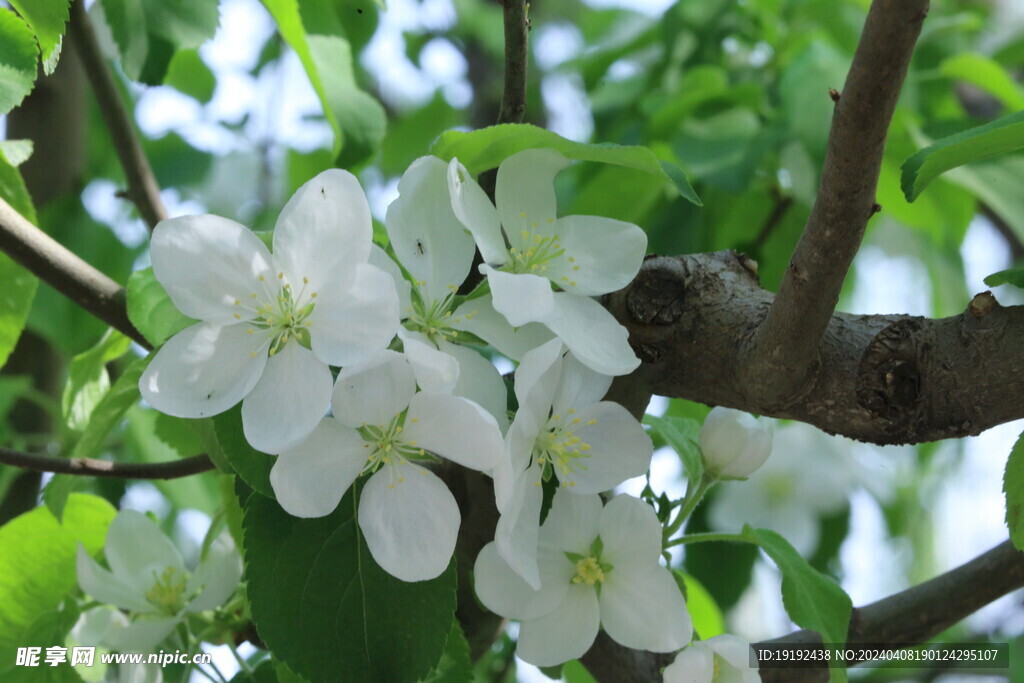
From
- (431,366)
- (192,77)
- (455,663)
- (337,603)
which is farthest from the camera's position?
(192,77)

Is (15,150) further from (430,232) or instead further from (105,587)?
(430,232)

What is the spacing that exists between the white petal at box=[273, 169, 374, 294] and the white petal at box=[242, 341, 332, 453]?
0.05 metres

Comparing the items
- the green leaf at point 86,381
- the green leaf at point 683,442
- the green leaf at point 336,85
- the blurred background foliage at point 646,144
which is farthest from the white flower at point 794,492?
the green leaf at point 86,381

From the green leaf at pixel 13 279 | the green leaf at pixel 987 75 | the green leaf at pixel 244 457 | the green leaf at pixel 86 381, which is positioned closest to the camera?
the green leaf at pixel 244 457

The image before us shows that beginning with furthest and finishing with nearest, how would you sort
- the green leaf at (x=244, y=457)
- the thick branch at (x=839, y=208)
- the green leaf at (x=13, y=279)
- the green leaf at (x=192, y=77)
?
the green leaf at (x=192, y=77)
the green leaf at (x=13, y=279)
the green leaf at (x=244, y=457)
the thick branch at (x=839, y=208)

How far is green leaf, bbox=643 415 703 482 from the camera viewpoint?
79 cm

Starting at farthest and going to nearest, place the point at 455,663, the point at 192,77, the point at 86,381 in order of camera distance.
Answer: the point at 192,77 → the point at 86,381 → the point at 455,663

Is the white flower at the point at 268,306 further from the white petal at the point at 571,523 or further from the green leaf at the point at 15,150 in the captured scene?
the green leaf at the point at 15,150

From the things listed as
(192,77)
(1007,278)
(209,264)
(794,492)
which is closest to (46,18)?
(209,264)

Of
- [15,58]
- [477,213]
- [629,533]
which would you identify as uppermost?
[15,58]

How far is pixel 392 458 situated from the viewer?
2.00 feet

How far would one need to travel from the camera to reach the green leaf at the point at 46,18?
0.65 m

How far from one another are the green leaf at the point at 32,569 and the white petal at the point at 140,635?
14cm

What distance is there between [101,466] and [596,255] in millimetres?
373
